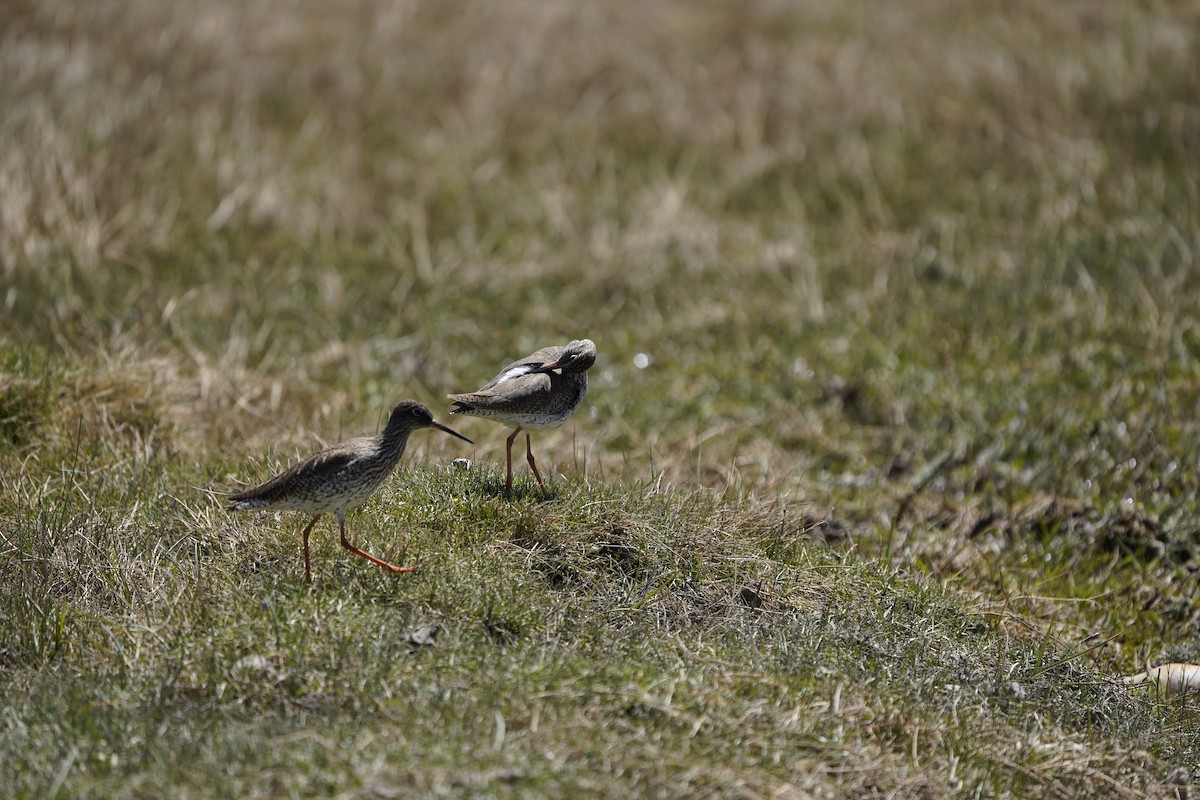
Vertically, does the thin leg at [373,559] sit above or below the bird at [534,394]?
below

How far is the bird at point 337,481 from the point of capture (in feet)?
16.7

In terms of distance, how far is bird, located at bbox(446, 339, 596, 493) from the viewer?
19.0 feet

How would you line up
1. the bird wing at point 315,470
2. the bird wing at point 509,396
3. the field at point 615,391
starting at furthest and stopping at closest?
1. the bird wing at point 509,396
2. the bird wing at point 315,470
3. the field at point 615,391

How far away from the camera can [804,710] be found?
15.9 ft

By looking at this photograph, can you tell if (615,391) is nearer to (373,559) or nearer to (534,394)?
(534,394)

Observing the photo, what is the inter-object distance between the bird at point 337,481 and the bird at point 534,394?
0.44 metres

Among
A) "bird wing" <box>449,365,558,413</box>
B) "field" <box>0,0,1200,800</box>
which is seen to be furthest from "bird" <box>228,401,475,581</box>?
"bird wing" <box>449,365,558,413</box>

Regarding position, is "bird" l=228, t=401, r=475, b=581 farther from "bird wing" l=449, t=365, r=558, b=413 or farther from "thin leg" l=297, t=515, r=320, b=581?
Result: "bird wing" l=449, t=365, r=558, b=413

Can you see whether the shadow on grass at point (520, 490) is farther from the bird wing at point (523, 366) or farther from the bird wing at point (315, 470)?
the bird wing at point (315, 470)

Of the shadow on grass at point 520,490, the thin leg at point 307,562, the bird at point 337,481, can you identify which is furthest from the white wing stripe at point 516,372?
the thin leg at point 307,562

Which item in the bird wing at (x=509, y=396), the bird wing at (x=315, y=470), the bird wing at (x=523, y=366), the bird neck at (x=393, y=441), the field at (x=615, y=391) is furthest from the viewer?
the bird wing at (x=523, y=366)

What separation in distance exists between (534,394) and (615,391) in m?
3.03

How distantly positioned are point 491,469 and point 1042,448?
3.63 metres

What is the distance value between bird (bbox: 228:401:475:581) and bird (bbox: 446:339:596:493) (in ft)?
1.45
